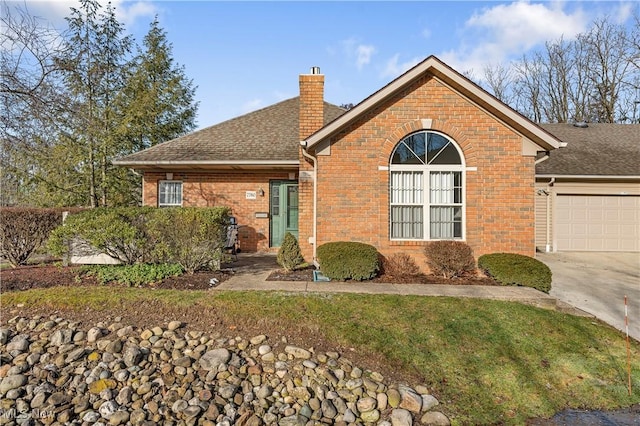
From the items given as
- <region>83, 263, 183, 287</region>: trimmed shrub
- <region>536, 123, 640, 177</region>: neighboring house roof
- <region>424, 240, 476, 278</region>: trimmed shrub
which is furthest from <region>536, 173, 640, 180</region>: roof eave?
<region>83, 263, 183, 287</region>: trimmed shrub

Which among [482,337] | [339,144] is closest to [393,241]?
[339,144]

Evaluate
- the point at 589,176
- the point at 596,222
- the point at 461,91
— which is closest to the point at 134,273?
the point at 461,91

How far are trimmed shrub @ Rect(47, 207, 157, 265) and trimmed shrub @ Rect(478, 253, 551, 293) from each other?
288 inches

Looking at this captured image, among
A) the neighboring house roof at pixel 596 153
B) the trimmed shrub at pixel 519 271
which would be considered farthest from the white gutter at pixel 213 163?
the neighboring house roof at pixel 596 153

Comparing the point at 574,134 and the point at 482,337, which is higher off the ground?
the point at 574,134

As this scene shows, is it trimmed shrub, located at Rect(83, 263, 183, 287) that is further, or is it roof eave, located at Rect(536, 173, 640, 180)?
roof eave, located at Rect(536, 173, 640, 180)

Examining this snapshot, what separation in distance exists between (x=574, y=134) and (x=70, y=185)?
22.3 m

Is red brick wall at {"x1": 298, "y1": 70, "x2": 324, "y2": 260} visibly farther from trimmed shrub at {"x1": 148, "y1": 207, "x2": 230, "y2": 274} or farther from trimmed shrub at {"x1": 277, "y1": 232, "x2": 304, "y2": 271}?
trimmed shrub at {"x1": 148, "y1": 207, "x2": 230, "y2": 274}

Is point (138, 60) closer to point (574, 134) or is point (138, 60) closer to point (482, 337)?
point (482, 337)

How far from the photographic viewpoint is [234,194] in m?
12.0

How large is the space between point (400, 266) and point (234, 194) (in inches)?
252

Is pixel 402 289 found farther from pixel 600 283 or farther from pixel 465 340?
pixel 600 283

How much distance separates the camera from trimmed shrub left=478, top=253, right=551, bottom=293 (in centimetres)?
718

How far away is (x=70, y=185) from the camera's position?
46.7 ft
